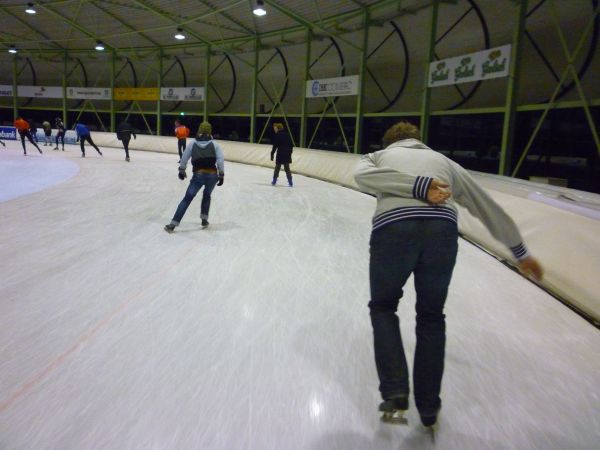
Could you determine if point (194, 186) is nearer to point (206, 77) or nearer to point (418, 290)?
point (418, 290)

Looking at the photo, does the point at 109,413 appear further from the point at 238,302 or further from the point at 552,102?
the point at 552,102

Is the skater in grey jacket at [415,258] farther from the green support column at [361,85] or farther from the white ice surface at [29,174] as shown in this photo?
the green support column at [361,85]

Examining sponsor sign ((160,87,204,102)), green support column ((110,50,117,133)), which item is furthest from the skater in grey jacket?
green support column ((110,50,117,133))

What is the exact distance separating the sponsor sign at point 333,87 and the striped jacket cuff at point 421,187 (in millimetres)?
14571

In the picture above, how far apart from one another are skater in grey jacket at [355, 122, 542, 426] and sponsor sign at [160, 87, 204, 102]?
22.3 meters

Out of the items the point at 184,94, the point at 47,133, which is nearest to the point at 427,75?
the point at 184,94

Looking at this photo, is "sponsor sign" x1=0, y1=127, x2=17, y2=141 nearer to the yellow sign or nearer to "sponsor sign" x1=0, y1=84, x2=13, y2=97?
"sponsor sign" x1=0, y1=84, x2=13, y2=97

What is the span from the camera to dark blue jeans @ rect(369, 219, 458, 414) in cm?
184

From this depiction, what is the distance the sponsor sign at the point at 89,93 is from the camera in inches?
1009

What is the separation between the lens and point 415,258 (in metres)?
1.85

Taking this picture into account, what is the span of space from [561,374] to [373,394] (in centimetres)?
121

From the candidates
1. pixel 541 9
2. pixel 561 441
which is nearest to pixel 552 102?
pixel 541 9

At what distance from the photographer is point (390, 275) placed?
1871 mm

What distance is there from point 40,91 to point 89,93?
3.61 metres
